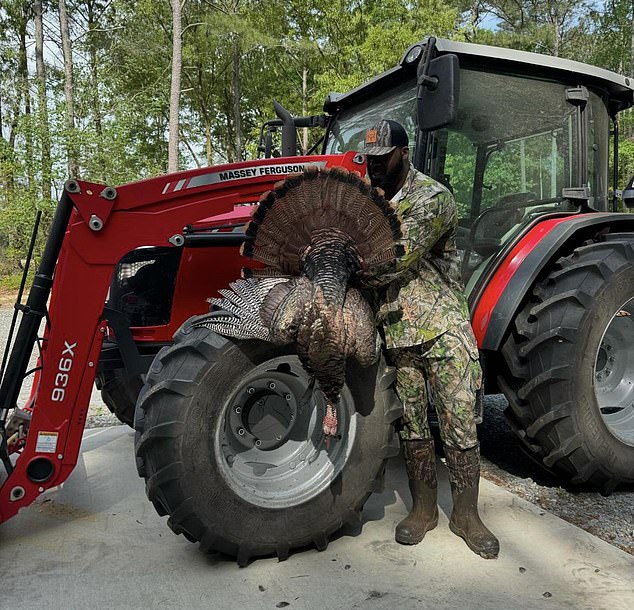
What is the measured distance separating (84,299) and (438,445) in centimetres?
257

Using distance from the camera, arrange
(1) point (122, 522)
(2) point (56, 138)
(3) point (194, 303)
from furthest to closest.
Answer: (2) point (56, 138) → (3) point (194, 303) → (1) point (122, 522)

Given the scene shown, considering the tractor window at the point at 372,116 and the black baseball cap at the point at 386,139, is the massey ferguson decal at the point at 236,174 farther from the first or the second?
the tractor window at the point at 372,116

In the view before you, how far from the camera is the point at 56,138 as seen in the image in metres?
15.2

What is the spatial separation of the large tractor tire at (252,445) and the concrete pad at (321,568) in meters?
0.16

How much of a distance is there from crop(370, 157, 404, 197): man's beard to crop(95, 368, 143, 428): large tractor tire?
2054mm

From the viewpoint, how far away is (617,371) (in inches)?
148

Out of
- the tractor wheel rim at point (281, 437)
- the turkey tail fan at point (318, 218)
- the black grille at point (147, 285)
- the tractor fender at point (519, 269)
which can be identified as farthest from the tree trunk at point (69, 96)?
the turkey tail fan at point (318, 218)

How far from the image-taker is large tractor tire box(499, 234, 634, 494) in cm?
312

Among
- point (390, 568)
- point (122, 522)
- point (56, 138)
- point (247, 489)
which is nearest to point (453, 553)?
point (390, 568)

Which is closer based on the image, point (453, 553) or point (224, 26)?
point (453, 553)

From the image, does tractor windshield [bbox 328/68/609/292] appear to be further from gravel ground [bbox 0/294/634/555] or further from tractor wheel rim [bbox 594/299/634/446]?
gravel ground [bbox 0/294/634/555]

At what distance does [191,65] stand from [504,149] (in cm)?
2079

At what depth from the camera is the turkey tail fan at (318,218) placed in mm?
2273

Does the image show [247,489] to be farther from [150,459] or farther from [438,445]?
[438,445]
